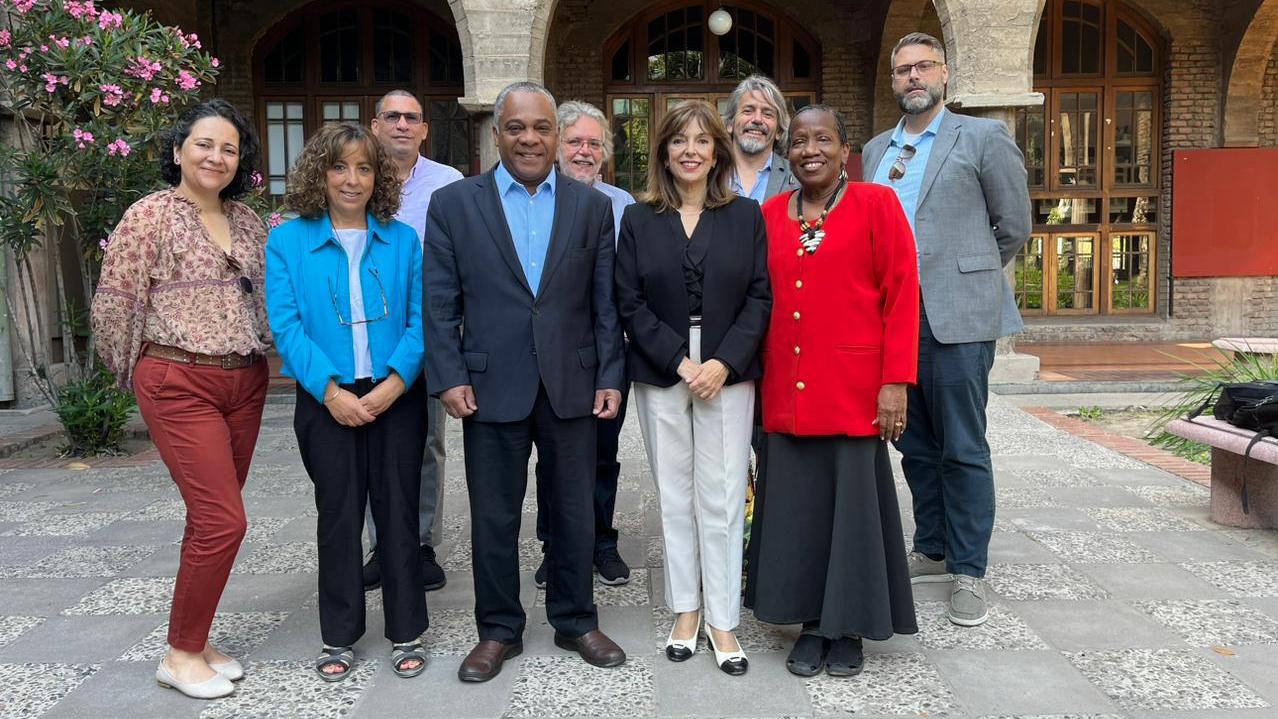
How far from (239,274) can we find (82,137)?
13.6 ft

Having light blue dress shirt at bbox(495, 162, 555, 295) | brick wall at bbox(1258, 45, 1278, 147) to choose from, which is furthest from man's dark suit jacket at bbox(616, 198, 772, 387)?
brick wall at bbox(1258, 45, 1278, 147)

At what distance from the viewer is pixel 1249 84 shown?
12953 mm

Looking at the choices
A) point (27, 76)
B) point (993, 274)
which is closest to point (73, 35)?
point (27, 76)

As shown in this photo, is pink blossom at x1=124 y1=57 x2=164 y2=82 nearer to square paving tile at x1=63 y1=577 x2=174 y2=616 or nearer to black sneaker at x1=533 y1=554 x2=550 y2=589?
square paving tile at x1=63 y1=577 x2=174 y2=616

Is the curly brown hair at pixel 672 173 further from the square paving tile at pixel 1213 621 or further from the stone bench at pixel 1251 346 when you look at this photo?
the stone bench at pixel 1251 346

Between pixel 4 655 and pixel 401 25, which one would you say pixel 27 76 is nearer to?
pixel 4 655

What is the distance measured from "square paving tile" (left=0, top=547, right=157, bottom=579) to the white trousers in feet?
8.72

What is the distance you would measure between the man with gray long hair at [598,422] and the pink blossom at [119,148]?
145 inches

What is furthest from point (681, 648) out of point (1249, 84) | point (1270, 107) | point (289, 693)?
point (1270, 107)

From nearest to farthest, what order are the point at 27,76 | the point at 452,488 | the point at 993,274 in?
the point at 993,274
the point at 452,488
the point at 27,76

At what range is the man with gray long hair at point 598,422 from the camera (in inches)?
164

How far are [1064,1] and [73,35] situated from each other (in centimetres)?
1192

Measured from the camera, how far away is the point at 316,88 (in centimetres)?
1313

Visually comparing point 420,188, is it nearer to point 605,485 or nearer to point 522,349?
point 522,349
